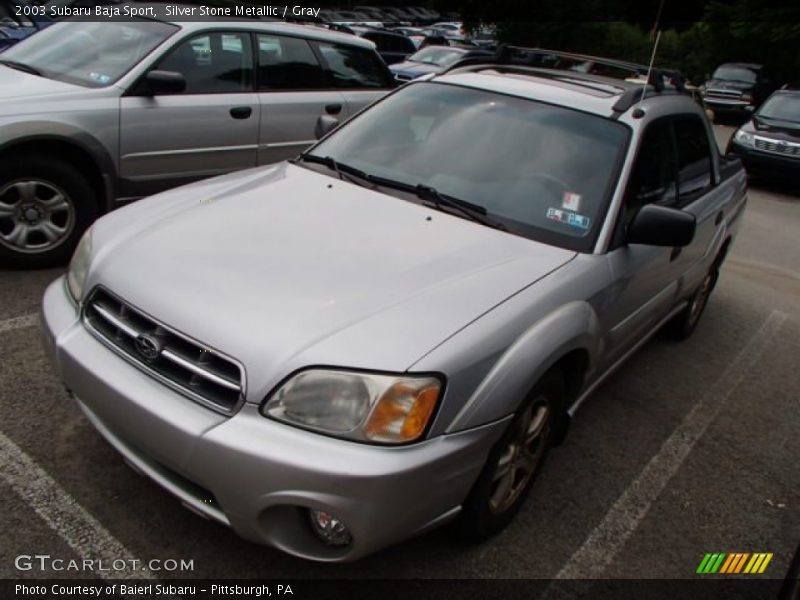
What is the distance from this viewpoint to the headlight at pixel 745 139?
11.5m

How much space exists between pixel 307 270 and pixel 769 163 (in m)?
10.9

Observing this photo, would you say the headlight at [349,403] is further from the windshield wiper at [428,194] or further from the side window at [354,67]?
the side window at [354,67]

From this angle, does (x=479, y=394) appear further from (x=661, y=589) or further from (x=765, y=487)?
(x=765, y=487)

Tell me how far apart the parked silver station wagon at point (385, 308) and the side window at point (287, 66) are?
2.14 m

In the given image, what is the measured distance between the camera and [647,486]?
126 inches

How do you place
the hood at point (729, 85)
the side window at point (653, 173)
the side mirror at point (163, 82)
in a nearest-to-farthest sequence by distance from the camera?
the side window at point (653, 173) → the side mirror at point (163, 82) → the hood at point (729, 85)

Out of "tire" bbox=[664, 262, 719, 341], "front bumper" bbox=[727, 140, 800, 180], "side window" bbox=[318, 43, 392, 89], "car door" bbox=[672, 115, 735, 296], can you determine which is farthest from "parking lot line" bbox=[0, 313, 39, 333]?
"front bumper" bbox=[727, 140, 800, 180]

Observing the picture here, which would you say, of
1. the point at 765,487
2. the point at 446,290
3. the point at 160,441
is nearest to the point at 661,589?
the point at 765,487

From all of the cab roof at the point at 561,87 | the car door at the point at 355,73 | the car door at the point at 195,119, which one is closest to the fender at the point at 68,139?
the car door at the point at 195,119

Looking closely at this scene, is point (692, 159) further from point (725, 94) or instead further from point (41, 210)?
point (725, 94)

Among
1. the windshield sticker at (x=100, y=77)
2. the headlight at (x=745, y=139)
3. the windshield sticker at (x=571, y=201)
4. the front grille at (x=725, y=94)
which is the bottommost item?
the front grille at (x=725, y=94)

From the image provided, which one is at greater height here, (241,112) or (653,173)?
(653,173)

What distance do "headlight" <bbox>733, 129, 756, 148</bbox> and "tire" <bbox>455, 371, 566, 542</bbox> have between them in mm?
10432

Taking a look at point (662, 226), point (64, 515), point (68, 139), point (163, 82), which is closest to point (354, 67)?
point (163, 82)
